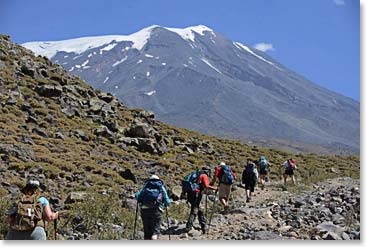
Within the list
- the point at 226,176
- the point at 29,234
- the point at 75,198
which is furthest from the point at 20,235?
the point at 75,198

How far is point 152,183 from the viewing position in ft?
30.0

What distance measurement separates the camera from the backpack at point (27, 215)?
6633mm

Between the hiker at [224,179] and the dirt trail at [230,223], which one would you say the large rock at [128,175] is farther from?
the hiker at [224,179]

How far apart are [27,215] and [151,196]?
8.90 feet

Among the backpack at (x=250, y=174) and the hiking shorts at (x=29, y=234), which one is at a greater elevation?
the backpack at (x=250, y=174)

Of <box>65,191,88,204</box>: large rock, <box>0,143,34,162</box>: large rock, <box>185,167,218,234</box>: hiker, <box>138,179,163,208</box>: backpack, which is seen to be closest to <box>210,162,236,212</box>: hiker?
<box>185,167,218,234</box>: hiker

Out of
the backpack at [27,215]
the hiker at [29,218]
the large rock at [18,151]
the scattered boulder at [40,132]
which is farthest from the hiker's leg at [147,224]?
the scattered boulder at [40,132]

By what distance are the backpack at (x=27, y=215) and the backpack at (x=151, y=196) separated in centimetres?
252

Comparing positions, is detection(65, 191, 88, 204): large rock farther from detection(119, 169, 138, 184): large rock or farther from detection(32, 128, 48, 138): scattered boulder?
detection(32, 128, 48, 138): scattered boulder

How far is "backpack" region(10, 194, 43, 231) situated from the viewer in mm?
6633

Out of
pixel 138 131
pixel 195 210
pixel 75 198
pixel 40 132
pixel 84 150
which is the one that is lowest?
pixel 195 210

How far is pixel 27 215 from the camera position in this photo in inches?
262

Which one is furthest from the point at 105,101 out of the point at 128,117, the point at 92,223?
the point at 92,223

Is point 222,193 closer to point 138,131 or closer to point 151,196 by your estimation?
point 151,196
